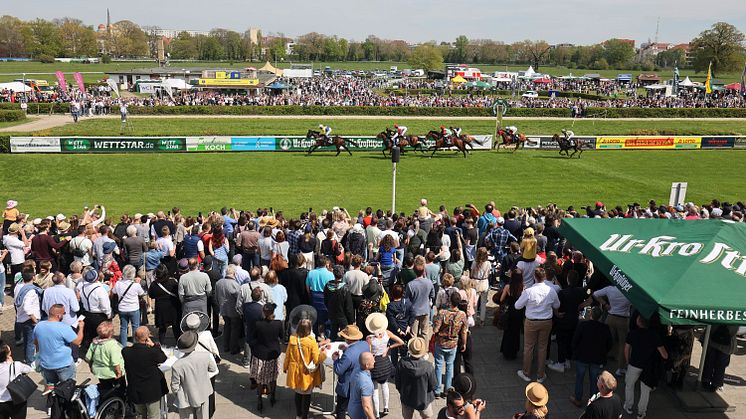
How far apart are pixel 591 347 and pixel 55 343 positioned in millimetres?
6691

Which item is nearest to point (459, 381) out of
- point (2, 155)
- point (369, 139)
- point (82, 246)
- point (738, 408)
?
point (738, 408)

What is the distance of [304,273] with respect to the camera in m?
9.16

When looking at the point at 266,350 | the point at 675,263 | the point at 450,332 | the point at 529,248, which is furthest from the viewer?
the point at 529,248

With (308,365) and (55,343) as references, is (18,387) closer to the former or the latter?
(55,343)

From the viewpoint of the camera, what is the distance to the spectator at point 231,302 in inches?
345

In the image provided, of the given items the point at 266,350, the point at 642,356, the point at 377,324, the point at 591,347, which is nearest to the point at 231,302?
the point at 266,350

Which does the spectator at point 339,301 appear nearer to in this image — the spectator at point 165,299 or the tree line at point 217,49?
the spectator at point 165,299

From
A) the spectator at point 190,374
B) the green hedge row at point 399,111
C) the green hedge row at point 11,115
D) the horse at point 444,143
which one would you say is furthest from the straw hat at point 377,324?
the green hedge row at point 11,115

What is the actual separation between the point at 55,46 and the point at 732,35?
140863 mm

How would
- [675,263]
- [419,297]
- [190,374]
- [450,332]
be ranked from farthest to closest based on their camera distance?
[419,297] → [450,332] → [675,263] → [190,374]

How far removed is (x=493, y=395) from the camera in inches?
317

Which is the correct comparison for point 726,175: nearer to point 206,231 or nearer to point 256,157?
point 256,157

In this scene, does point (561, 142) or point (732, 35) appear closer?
point (561, 142)

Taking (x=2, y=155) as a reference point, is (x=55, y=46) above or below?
above
